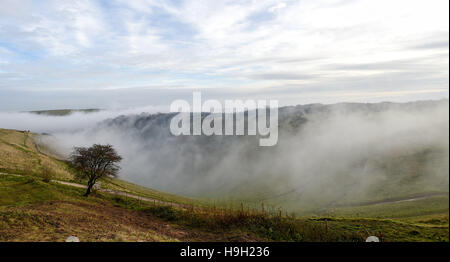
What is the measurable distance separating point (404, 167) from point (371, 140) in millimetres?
35088

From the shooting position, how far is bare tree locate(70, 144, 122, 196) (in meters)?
40.2

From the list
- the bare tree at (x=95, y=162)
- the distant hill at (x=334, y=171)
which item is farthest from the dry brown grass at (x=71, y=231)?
the distant hill at (x=334, y=171)

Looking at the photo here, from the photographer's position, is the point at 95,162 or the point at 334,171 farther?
the point at 334,171

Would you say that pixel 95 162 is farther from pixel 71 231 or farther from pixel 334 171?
pixel 334 171

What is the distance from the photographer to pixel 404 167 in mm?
96312

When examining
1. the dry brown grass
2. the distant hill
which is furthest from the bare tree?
the distant hill

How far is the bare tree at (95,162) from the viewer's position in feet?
132

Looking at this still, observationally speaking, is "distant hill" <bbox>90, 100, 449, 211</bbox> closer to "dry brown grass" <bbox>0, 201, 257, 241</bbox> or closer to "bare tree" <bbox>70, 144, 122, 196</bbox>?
"dry brown grass" <bbox>0, 201, 257, 241</bbox>

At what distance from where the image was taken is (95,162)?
40969 millimetres

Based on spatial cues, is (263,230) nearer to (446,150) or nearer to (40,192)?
(446,150)

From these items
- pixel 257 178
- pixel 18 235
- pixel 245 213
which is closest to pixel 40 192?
pixel 18 235

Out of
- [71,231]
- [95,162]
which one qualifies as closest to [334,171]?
[95,162]

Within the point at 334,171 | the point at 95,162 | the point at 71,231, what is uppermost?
the point at 95,162
